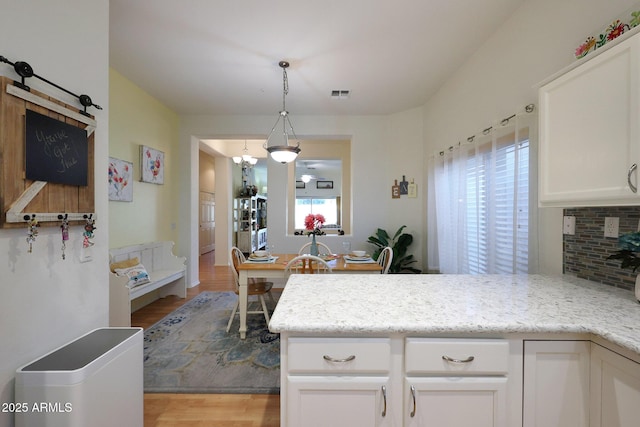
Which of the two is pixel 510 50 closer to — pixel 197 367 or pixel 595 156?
pixel 595 156

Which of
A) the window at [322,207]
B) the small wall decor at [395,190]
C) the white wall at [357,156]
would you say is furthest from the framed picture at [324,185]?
the small wall decor at [395,190]

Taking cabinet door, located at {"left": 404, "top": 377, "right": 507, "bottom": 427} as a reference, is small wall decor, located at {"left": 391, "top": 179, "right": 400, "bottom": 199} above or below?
above

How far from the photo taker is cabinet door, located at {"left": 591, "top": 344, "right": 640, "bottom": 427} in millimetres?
837

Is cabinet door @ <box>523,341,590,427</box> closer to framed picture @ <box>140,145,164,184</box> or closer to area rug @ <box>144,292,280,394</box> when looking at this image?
area rug @ <box>144,292,280,394</box>

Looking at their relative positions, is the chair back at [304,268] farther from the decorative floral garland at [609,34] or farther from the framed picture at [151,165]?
the framed picture at [151,165]

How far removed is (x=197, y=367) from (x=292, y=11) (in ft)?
9.30

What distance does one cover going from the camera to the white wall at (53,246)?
3.59 feet

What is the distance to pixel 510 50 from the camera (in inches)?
82.3

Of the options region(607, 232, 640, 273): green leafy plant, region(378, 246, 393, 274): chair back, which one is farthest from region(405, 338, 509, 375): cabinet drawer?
region(378, 246, 393, 274): chair back

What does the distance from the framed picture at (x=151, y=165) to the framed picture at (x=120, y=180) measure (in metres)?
0.20

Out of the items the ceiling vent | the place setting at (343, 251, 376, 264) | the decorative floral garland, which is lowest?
the place setting at (343, 251, 376, 264)

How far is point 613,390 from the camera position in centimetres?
89

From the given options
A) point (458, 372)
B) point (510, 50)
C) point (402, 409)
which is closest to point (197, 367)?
point (402, 409)

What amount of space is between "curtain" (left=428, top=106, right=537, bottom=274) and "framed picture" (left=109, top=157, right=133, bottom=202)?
12.0 ft
